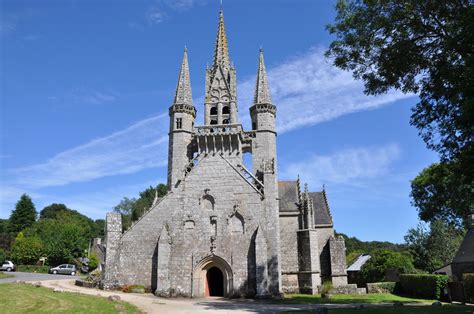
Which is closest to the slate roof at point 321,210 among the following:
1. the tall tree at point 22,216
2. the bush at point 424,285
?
the bush at point 424,285

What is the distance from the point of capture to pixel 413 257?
43375 millimetres

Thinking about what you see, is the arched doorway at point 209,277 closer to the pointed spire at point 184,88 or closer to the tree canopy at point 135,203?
the pointed spire at point 184,88

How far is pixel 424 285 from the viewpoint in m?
26.6

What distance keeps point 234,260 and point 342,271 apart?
11.0m

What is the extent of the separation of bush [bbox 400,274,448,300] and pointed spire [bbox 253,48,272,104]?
18425 mm

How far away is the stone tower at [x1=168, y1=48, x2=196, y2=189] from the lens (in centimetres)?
3064

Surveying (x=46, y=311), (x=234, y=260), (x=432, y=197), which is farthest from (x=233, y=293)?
(x=432, y=197)

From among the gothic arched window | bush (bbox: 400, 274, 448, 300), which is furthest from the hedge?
the gothic arched window

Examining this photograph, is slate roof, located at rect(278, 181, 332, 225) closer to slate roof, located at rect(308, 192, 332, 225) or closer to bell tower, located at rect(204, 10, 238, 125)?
slate roof, located at rect(308, 192, 332, 225)

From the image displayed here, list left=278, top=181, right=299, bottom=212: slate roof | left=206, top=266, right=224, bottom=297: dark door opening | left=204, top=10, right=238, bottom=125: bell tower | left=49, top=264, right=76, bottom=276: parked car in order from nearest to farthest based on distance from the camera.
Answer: left=206, top=266, right=224, bottom=297: dark door opening < left=278, top=181, right=299, bottom=212: slate roof < left=204, top=10, right=238, bottom=125: bell tower < left=49, top=264, right=76, bottom=276: parked car

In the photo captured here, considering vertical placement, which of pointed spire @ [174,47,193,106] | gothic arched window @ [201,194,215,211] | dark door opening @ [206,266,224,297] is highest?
pointed spire @ [174,47,193,106]

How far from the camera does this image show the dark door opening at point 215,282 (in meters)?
26.5

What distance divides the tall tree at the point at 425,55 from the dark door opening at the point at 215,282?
55.4 ft

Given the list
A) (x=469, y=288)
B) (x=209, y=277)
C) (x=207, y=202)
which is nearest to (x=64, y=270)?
(x=209, y=277)
